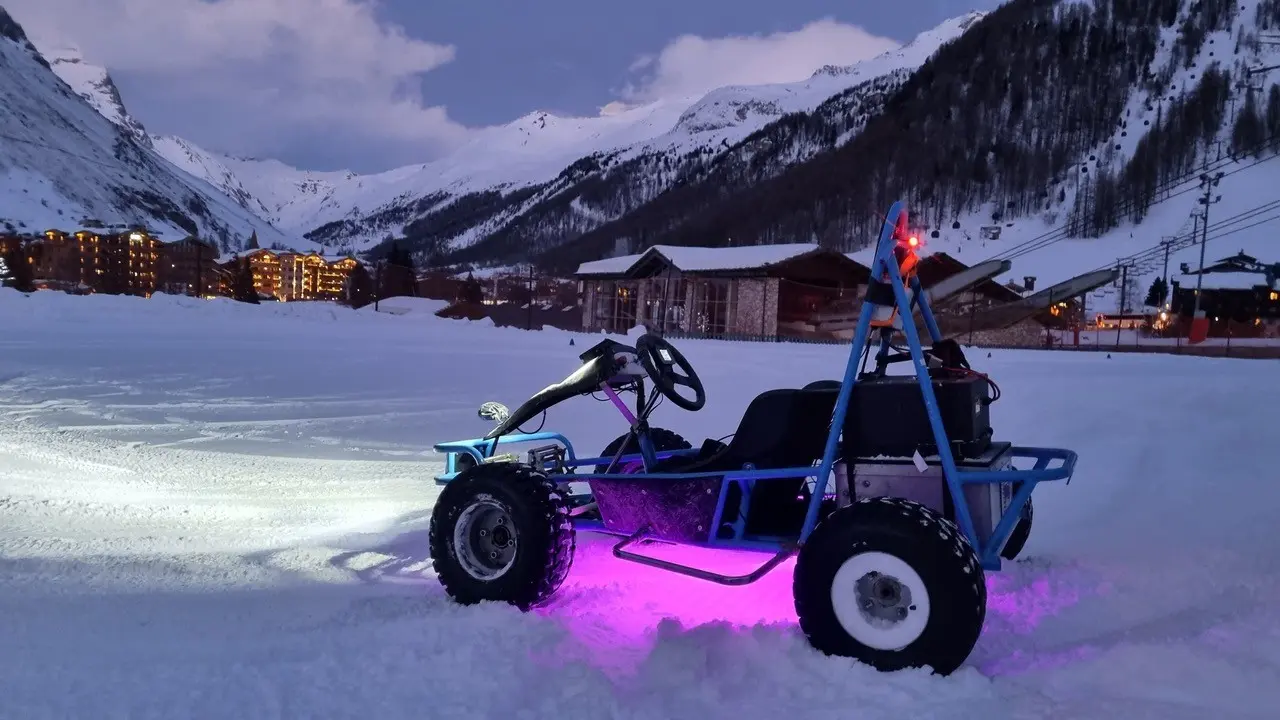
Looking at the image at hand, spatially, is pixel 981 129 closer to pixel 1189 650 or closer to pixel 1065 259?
pixel 1065 259

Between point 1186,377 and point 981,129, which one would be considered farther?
point 981,129

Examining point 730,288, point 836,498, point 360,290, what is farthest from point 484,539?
point 360,290

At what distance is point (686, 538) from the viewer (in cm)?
412

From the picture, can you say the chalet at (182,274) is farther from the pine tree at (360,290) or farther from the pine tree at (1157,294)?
the pine tree at (1157,294)

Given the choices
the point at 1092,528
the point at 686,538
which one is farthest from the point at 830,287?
the point at 686,538

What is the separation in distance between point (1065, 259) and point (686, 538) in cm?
7673

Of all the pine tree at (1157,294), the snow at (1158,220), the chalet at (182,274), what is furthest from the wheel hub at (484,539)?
the pine tree at (1157,294)

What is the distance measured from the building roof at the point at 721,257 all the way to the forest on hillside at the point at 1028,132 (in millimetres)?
48517

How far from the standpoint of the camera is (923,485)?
3729 mm

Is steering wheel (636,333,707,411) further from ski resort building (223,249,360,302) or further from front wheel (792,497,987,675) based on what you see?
ski resort building (223,249,360,302)

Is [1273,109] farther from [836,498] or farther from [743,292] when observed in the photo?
[836,498]

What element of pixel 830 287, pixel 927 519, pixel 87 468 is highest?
pixel 830 287

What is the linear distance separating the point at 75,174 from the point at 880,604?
553ft

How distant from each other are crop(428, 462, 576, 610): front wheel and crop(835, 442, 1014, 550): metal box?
141 cm
